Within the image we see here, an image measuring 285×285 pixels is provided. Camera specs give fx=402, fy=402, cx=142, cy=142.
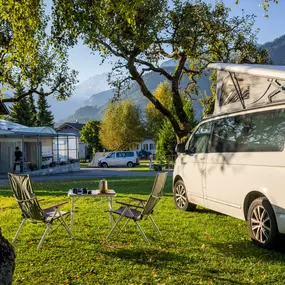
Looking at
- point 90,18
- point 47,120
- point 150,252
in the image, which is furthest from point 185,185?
point 47,120

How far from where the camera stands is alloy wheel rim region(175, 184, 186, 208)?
911 centimetres

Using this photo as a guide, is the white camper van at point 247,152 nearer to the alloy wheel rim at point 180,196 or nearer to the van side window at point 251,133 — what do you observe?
the van side window at point 251,133

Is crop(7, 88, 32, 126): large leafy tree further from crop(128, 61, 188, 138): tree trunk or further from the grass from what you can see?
the grass

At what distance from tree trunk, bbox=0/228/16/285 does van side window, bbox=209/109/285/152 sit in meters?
3.74

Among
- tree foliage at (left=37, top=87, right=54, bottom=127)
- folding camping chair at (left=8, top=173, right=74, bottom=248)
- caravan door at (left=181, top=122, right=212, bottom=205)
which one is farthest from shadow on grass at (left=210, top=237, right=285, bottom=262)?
tree foliage at (left=37, top=87, right=54, bottom=127)

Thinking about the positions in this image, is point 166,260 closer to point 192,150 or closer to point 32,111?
point 192,150

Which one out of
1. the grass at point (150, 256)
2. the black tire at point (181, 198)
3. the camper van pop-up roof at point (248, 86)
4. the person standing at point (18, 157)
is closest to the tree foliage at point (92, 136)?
the person standing at point (18, 157)

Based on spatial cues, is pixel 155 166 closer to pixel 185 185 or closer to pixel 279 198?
pixel 185 185

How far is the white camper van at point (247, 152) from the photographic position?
560cm

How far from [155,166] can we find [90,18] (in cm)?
2687

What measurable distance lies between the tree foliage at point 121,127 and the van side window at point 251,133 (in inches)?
1821

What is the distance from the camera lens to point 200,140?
8.37 m

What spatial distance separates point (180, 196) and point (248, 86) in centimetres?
351

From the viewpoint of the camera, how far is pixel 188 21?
1422 centimetres
